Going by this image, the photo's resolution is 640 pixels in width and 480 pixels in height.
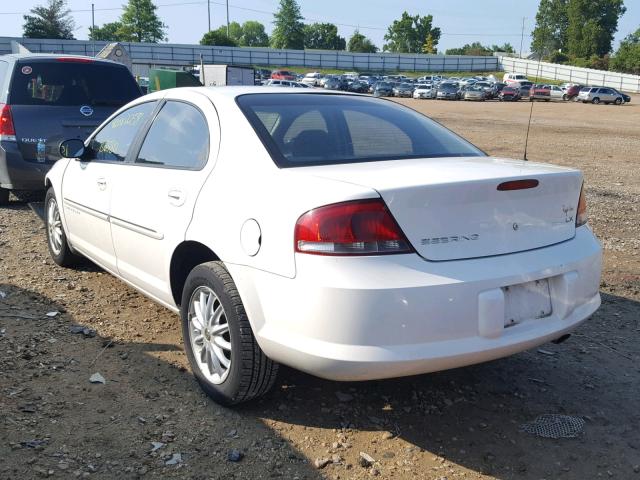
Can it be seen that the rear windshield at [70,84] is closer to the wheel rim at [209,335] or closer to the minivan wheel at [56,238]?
the minivan wheel at [56,238]

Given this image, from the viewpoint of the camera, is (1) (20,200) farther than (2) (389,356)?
Yes

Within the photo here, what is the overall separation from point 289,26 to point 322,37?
12425 millimetres

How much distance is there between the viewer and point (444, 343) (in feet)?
9.00

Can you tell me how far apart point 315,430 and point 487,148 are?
48.2 ft

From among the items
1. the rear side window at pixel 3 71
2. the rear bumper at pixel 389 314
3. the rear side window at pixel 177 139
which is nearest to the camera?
the rear bumper at pixel 389 314

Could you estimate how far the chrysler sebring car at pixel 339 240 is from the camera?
8.91 feet

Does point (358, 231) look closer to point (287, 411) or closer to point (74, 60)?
point (287, 411)

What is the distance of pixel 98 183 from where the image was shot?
4.53m

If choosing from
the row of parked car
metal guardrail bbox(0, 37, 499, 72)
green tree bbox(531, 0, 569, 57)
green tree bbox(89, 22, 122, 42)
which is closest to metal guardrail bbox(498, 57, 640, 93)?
metal guardrail bbox(0, 37, 499, 72)

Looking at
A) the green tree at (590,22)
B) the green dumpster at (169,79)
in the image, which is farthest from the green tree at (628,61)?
the green dumpster at (169,79)

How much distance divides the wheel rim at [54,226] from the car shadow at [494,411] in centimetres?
285

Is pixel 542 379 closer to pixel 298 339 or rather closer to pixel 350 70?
pixel 298 339

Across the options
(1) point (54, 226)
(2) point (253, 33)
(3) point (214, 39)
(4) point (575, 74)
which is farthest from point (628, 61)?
(2) point (253, 33)

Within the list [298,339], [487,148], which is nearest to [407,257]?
[298,339]
